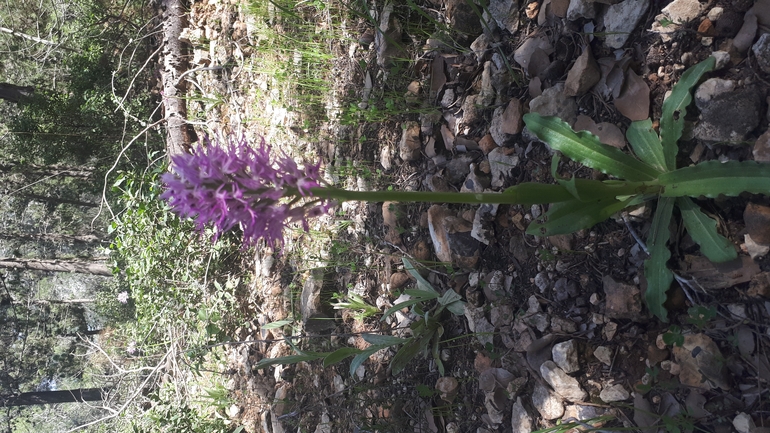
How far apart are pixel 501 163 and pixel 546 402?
1017 millimetres

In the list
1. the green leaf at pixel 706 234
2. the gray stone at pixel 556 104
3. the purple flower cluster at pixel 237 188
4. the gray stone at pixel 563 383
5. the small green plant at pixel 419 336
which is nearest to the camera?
the purple flower cluster at pixel 237 188

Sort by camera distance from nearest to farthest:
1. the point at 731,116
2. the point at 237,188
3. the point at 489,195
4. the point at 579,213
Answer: the point at 237,188 → the point at 489,195 → the point at 731,116 → the point at 579,213

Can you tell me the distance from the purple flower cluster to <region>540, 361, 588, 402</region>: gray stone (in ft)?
4.00

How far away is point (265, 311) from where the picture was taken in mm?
4125

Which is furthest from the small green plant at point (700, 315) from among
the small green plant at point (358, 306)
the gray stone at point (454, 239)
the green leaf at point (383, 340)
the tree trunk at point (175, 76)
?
the tree trunk at point (175, 76)

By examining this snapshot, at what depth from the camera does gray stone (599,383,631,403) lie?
6.41ft

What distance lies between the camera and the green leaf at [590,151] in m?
1.86

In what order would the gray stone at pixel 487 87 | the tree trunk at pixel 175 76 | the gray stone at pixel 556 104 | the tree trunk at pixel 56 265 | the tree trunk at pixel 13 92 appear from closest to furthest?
A: the gray stone at pixel 556 104 → the gray stone at pixel 487 87 → the tree trunk at pixel 175 76 → the tree trunk at pixel 13 92 → the tree trunk at pixel 56 265

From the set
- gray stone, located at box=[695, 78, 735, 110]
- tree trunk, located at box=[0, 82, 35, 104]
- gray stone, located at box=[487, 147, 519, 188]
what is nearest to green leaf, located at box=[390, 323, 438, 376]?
gray stone, located at box=[487, 147, 519, 188]

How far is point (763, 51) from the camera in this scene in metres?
1.67

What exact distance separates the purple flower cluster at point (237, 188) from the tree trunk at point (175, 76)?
3.84m

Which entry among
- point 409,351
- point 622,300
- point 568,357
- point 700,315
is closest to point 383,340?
point 409,351

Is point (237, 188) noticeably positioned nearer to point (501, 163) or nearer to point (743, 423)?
point (501, 163)

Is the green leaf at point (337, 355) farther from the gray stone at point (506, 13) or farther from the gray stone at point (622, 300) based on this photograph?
the gray stone at point (506, 13)
